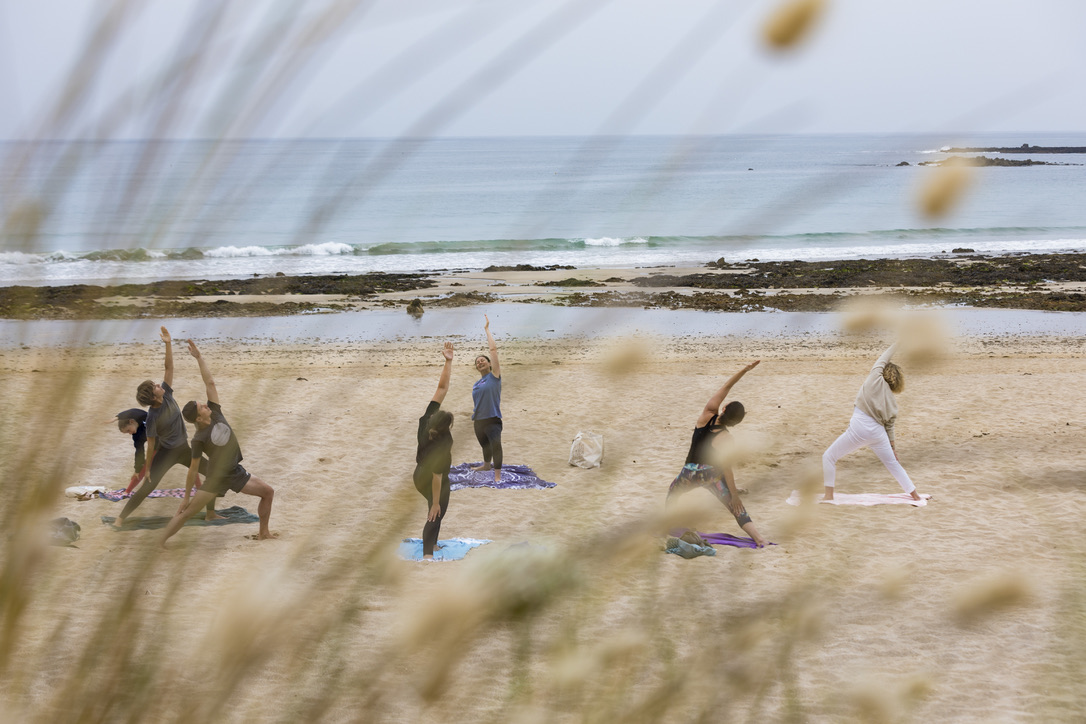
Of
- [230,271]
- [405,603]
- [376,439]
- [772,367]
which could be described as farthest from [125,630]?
[230,271]

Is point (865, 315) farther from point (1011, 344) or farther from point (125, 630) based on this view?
point (1011, 344)

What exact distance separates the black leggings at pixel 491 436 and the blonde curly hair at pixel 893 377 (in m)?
3.93

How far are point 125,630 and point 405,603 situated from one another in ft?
2.23

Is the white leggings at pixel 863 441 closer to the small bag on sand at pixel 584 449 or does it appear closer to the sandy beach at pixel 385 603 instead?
the small bag on sand at pixel 584 449

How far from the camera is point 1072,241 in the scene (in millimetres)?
41156

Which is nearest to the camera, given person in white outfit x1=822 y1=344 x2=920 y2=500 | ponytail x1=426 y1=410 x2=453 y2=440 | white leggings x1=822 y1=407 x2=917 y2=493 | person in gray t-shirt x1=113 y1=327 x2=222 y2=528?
ponytail x1=426 y1=410 x2=453 y2=440

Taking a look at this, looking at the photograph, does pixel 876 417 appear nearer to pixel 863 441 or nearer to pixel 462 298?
pixel 863 441

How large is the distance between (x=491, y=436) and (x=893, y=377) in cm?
417

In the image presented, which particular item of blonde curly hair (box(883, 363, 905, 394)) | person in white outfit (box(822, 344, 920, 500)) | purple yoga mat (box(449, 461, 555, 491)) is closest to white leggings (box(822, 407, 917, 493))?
person in white outfit (box(822, 344, 920, 500))

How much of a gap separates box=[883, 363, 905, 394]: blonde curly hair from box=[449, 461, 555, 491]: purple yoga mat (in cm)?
388

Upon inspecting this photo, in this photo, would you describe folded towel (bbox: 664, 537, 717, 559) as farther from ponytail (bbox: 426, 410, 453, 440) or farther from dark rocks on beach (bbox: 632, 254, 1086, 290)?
dark rocks on beach (bbox: 632, 254, 1086, 290)

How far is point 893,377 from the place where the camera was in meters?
8.07

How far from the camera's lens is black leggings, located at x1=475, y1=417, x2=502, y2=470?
968 cm

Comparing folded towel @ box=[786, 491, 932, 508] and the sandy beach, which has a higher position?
the sandy beach
